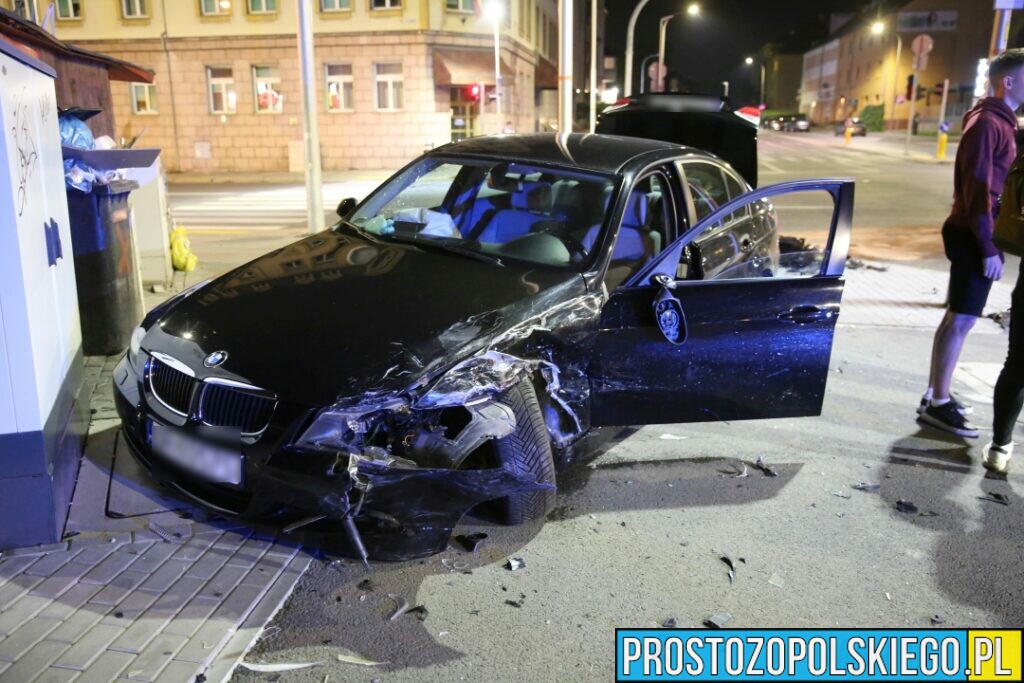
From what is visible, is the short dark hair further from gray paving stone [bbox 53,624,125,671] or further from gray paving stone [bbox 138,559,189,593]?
gray paving stone [bbox 53,624,125,671]

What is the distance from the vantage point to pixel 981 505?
4.06 meters

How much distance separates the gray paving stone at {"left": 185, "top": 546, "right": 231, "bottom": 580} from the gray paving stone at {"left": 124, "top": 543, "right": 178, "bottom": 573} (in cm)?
14

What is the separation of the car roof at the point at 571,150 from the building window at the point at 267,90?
80.2ft

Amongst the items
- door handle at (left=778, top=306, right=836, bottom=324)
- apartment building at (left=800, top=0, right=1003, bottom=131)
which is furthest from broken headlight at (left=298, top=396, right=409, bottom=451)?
apartment building at (left=800, top=0, right=1003, bottom=131)

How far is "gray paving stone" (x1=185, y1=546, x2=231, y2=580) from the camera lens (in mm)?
3266

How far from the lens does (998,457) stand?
438cm

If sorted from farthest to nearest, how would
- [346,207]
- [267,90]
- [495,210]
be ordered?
[267,90], [346,207], [495,210]

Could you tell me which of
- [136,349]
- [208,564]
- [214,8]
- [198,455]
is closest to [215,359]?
[198,455]

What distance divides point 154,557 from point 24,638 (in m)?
0.59

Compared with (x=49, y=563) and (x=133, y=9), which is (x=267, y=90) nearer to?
(x=133, y=9)

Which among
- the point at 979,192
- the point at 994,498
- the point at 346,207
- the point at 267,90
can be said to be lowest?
the point at 994,498

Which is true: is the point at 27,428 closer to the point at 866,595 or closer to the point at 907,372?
the point at 866,595

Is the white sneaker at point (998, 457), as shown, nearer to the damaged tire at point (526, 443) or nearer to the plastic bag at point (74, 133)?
the damaged tire at point (526, 443)

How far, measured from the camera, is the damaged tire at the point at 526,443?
338cm
